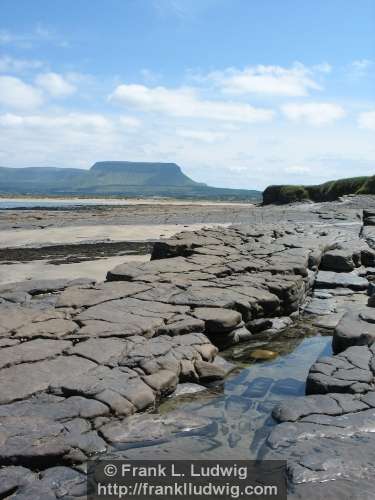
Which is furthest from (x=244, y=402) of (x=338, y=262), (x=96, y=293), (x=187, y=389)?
(x=338, y=262)

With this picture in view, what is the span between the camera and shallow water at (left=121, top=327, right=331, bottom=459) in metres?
3.78

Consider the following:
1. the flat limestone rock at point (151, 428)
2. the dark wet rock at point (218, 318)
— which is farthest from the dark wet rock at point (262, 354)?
the flat limestone rock at point (151, 428)

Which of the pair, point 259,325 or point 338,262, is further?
point 338,262

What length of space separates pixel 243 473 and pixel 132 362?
1988 mm

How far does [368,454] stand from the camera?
11.4 feet

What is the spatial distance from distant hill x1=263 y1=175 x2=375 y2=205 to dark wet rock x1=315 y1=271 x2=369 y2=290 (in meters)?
31.2

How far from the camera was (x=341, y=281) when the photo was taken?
35.3 feet

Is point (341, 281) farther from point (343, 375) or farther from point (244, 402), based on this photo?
point (244, 402)

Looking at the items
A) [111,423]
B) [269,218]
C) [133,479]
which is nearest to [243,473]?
[133,479]

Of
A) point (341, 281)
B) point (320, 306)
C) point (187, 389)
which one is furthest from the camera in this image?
point (341, 281)

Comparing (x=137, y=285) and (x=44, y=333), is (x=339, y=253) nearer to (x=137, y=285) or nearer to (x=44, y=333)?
(x=137, y=285)

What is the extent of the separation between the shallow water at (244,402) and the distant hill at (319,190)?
3651 cm

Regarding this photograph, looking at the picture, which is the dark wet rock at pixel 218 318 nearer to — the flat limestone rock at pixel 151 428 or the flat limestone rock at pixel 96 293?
the flat limestone rock at pixel 96 293

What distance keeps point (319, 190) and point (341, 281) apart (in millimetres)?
40619
